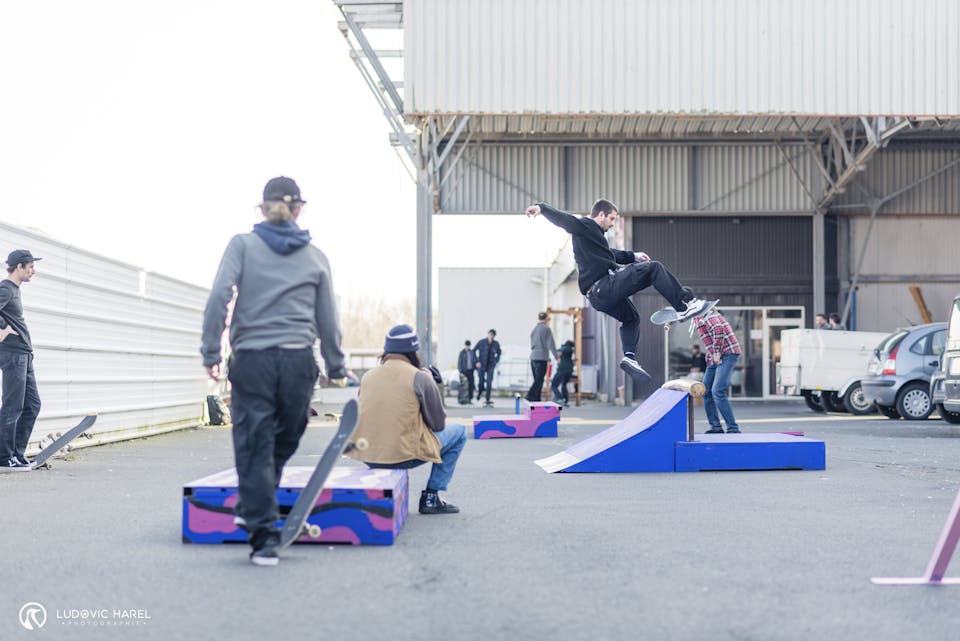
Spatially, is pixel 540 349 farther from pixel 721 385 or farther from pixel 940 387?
pixel 721 385

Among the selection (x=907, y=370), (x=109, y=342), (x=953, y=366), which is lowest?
(x=907, y=370)

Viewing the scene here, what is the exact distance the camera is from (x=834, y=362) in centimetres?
2275

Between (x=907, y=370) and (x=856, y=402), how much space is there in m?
3.06

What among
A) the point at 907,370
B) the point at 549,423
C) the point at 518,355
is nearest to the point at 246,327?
the point at 549,423

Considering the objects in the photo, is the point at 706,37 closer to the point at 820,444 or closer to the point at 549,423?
the point at 549,423

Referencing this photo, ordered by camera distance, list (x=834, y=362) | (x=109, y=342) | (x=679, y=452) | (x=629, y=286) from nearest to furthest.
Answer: (x=629, y=286)
(x=679, y=452)
(x=109, y=342)
(x=834, y=362)

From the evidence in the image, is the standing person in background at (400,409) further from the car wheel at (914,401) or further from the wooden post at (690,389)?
the car wheel at (914,401)

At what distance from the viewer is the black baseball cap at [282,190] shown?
19.1 ft

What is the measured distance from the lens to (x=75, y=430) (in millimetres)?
10391

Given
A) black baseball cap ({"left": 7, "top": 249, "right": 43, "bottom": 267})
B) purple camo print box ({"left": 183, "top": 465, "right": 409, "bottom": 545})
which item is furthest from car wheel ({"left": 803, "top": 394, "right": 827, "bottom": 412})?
purple camo print box ({"left": 183, "top": 465, "right": 409, "bottom": 545})

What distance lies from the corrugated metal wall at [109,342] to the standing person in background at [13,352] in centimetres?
143

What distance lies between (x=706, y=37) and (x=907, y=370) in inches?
307

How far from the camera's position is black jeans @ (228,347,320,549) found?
5.60 meters

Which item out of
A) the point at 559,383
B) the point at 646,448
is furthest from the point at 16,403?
the point at 559,383
